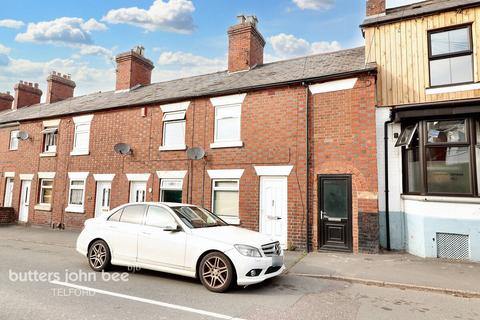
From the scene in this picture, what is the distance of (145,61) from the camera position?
16641 millimetres

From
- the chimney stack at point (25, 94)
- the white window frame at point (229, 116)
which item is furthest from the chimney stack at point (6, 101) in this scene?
the white window frame at point (229, 116)

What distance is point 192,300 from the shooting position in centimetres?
500

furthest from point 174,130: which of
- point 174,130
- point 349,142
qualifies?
point 349,142

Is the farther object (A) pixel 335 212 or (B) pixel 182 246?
(A) pixel 335 212

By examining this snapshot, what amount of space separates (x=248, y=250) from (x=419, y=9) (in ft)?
29.4

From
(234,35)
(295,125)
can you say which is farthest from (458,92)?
(234,35)

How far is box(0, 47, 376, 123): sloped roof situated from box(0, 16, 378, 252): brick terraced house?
2.8 inches

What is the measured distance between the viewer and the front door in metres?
8.92

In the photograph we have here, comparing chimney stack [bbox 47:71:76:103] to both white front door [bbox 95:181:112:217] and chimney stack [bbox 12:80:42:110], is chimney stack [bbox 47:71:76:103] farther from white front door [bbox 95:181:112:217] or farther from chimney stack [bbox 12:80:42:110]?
white front door [bbox 95:181:112:217]

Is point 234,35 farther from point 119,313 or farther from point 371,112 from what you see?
point 119,313

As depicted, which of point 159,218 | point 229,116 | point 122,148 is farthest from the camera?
point 122,148

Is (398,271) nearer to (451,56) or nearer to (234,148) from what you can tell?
(234,148)

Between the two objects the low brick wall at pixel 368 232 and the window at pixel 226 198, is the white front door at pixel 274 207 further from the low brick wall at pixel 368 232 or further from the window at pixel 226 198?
the low brick wall at pixel 368 232

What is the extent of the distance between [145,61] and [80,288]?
536 inches
